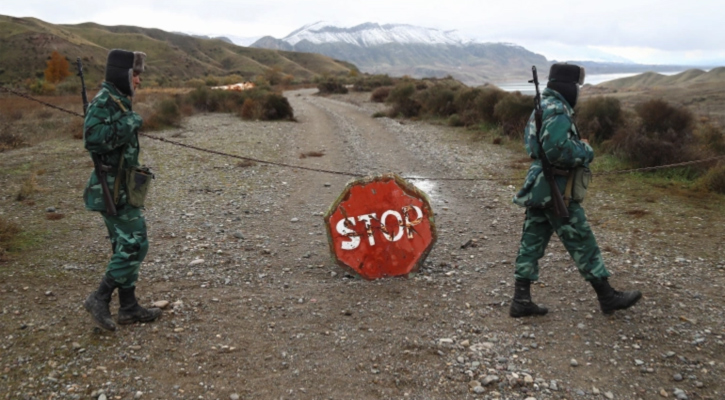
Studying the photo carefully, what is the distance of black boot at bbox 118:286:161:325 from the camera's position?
4.25 meters

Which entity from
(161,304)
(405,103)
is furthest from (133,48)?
(161,304)

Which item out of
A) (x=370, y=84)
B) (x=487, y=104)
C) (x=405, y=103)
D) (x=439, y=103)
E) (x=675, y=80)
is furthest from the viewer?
(x=675, y=80)

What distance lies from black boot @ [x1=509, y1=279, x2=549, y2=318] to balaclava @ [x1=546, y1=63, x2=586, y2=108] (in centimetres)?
162

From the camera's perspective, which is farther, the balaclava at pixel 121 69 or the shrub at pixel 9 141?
the shrub at pixel 9 141

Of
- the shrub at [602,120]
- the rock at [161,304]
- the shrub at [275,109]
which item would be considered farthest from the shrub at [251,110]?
the rock at [161,304]

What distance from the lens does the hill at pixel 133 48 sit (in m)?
72.2

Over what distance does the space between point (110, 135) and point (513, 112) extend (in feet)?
45.5

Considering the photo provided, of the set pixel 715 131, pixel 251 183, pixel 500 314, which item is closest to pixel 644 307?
pixel 500 314

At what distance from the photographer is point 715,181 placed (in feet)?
27.3

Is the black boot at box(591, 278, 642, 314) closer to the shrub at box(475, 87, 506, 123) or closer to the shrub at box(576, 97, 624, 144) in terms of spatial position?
the shrub at box(576, 97, 624, 144)

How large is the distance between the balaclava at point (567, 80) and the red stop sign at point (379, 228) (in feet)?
5.99

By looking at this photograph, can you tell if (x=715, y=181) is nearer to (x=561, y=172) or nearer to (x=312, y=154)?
(x=561, y=172)

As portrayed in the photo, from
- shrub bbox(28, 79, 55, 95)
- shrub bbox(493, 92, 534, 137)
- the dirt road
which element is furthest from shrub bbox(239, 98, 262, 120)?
shrub bbox(28, 79, 55, 95)

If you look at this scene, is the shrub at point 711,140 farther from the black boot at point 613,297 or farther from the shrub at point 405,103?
the shrub at point 405,103
